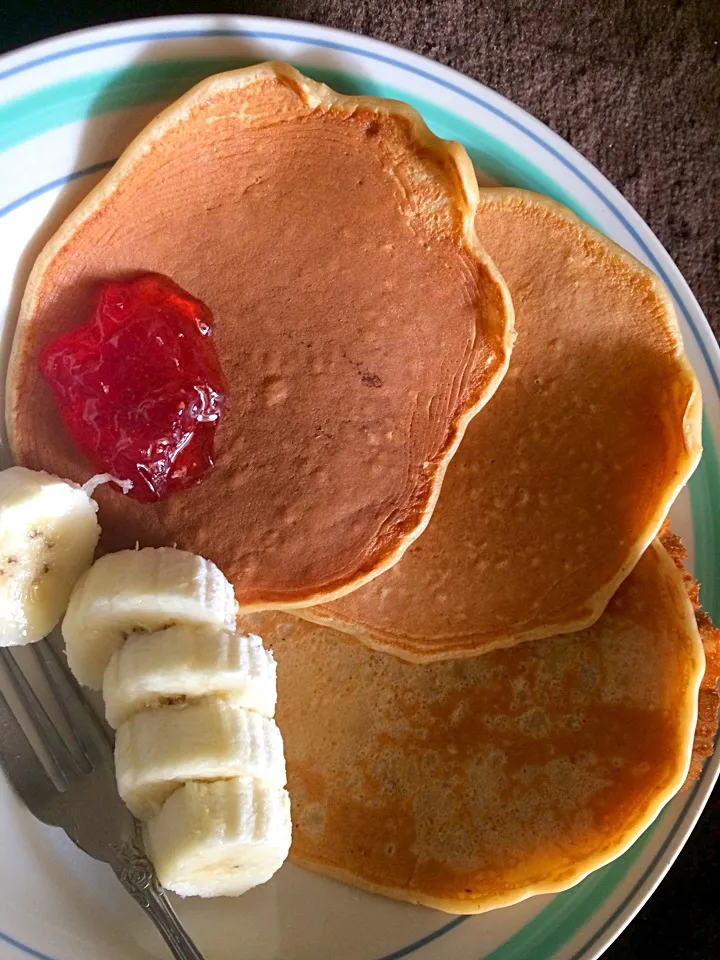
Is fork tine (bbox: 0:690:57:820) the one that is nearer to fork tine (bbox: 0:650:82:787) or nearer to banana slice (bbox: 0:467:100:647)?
fork tine (bbox: 0:650:82:787)

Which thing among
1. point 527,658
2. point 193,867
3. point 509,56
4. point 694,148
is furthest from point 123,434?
point 694,148

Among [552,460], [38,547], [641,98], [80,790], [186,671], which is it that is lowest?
[80,790]

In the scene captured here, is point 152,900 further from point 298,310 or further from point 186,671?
point 298,310

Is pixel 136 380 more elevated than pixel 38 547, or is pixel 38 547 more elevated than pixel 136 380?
pixel 136 380

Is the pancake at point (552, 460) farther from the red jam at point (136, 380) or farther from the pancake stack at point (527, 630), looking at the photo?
the red jam at point (136, 380)

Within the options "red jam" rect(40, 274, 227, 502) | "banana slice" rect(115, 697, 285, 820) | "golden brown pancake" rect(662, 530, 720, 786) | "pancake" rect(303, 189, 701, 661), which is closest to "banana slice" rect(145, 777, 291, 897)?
"banana slice" rect(115, 697, 285, 820)

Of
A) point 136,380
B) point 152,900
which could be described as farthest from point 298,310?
point 152,900
